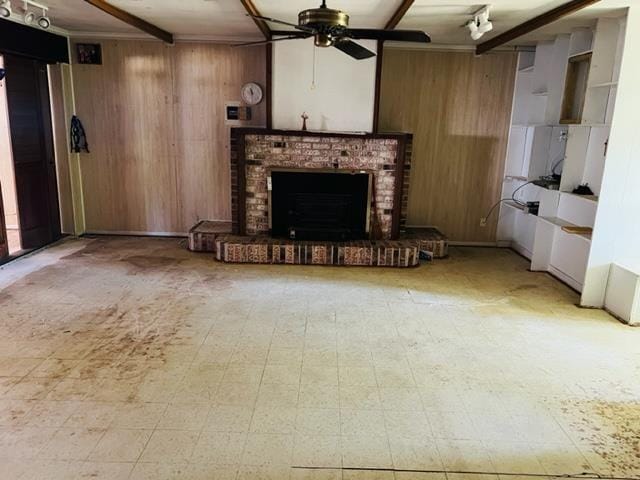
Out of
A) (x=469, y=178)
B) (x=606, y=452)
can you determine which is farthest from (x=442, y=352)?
(x=469, y=178)

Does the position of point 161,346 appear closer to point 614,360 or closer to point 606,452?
point 606,452

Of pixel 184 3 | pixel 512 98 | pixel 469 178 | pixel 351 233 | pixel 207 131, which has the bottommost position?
pixel 351 233

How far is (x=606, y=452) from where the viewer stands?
2.30 metres

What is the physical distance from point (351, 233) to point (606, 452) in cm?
349

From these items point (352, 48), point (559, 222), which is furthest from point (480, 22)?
point (559, 222)

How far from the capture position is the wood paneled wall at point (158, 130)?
5.76 m

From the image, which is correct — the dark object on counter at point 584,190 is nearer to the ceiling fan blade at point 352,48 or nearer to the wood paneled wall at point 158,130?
the ceiling fan blade at point 352,48

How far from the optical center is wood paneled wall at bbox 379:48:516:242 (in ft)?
18.9

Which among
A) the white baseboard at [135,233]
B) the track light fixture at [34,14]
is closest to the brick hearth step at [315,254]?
the white baseboard at [135,233]

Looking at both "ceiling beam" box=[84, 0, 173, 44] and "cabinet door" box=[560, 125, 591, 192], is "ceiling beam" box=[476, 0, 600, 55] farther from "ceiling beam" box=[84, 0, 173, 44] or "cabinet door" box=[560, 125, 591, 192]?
"ceiling beam" box=[84, 0, 173, 44]

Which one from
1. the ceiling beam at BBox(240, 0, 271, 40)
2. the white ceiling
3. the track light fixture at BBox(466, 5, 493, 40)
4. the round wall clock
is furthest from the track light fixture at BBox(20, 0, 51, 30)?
the track light fixture at BBox(466, 5, 493, 40)

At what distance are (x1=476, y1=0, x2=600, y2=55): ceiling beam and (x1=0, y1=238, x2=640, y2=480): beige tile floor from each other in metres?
2.45

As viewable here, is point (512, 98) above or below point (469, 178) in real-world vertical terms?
above

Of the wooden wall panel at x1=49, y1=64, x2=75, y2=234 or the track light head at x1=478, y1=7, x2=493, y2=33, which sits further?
the wooden wall panel at x1=49, y1=64, x2=75, y2=234
